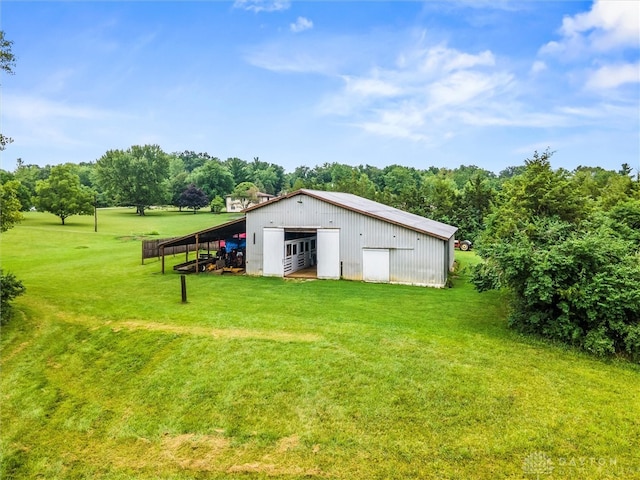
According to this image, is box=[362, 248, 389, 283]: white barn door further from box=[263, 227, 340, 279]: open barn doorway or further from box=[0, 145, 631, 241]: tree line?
box=[0, 145, 631, 241]: tree line

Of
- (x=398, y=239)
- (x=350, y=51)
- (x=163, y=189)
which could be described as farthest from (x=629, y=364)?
(x=163, y=189)

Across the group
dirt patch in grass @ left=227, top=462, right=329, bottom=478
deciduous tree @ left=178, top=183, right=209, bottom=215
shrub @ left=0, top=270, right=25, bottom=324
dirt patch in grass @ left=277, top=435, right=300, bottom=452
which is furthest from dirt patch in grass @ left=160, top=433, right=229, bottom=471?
deciduous tree @ left=178, top=183, right=209, bottom=215

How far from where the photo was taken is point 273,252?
69.5ft

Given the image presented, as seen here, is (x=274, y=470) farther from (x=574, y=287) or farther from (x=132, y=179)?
(x=132, y=179)

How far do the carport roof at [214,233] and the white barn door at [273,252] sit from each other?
76.4 inches

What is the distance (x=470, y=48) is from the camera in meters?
Answer: 21.9

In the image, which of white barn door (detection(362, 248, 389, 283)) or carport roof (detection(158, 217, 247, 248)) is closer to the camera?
white barn door (detection(362, 248, 389, 283))

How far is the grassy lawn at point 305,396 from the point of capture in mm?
6195

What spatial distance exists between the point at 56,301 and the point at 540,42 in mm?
25303

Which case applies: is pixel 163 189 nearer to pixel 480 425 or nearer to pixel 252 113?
pixel 252 113

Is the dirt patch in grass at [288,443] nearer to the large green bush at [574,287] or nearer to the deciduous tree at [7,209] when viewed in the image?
the large green bush at [574,287]

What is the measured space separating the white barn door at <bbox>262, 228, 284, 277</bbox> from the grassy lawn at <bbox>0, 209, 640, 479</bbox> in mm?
6851

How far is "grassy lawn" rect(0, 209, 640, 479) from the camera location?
6.20 m

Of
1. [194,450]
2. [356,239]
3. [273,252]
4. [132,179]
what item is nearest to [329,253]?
[356,239]
